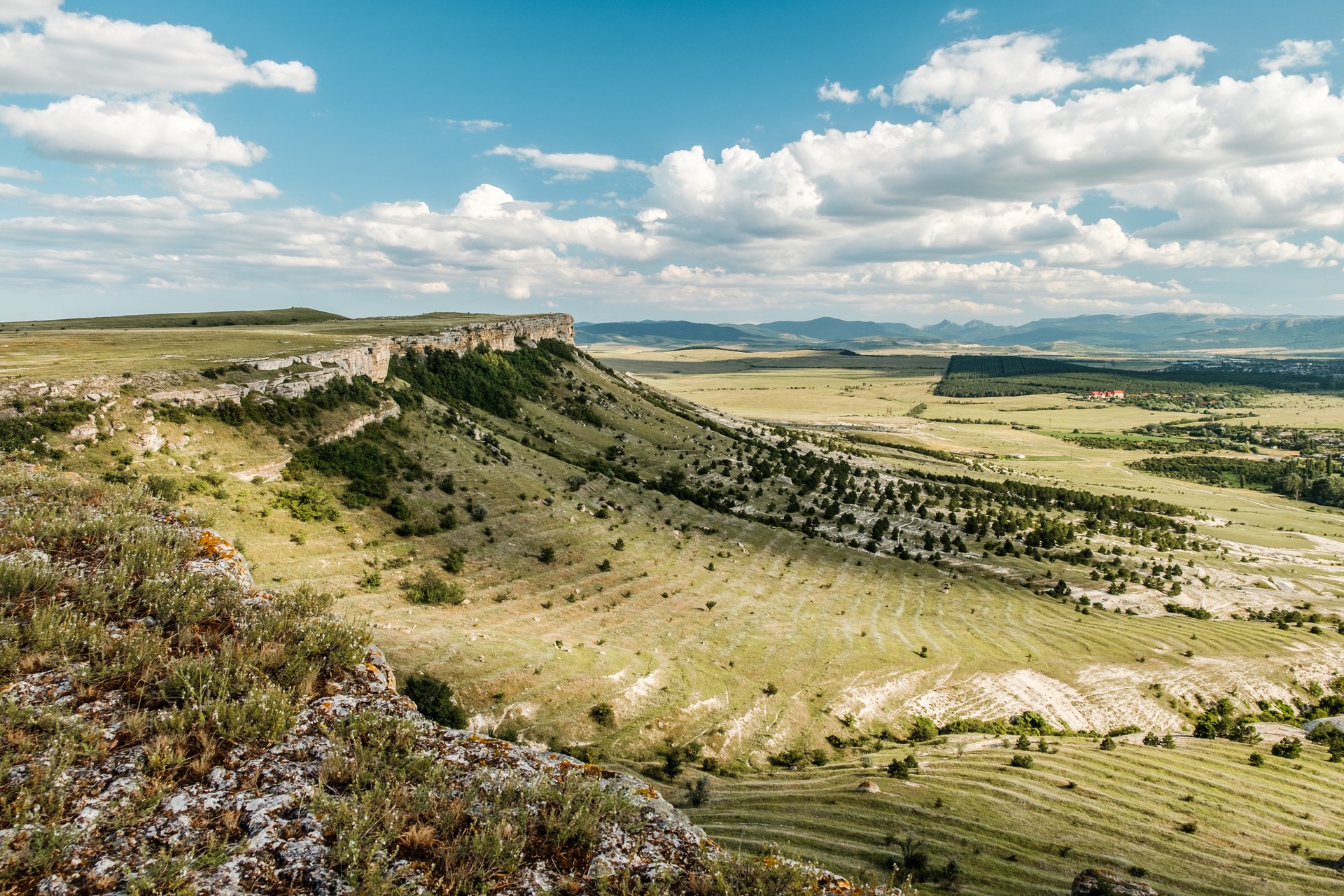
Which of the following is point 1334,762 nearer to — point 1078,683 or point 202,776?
point 1078,683

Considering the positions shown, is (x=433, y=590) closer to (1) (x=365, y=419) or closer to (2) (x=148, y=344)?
(1) (x=365, y=419)

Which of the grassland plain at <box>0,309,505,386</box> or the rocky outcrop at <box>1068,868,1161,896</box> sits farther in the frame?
the grassland plain at <box>0,309,505,386</box>

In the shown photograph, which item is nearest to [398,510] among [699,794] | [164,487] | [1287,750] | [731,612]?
[164,487]

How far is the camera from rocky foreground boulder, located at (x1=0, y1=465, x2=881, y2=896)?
19.0ft

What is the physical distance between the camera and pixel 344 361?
46.5 m

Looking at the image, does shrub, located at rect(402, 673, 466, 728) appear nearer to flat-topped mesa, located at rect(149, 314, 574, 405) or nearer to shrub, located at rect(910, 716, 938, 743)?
shrub, located at rect(910, 716, 938, 743)

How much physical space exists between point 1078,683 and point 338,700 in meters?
41.0

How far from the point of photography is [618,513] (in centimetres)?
5072

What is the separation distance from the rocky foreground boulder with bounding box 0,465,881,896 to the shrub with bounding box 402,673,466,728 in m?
14.2

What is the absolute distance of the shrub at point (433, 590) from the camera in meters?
31.0

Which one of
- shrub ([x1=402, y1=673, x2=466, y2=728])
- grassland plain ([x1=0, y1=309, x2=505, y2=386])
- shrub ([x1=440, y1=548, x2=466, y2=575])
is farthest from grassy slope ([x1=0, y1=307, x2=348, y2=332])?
shrub ([x1=402, y1=673, x2=466, y2=728])

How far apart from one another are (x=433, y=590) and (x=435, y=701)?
1038 cm

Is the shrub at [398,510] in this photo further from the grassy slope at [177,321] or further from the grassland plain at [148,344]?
the grassy slope at [177,321]

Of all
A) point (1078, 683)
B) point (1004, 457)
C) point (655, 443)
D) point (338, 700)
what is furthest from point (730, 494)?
point (1004, 457)
